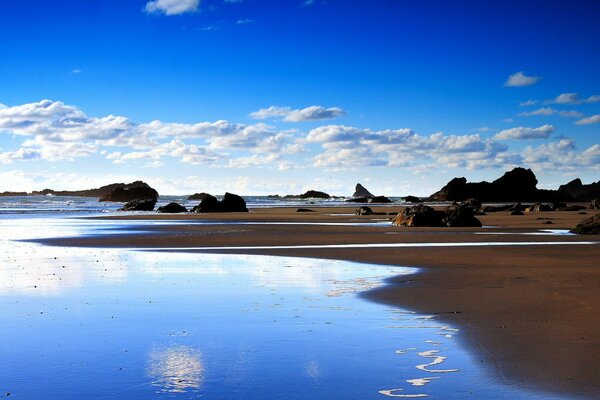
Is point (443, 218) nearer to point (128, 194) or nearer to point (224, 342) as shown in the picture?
point (224, 342)

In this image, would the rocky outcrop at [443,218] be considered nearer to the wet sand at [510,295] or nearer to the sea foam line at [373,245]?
the wet sand at [510,295]

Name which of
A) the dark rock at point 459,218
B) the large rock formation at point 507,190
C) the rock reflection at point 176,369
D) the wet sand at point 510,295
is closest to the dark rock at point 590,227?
the wet sand at point 510,295

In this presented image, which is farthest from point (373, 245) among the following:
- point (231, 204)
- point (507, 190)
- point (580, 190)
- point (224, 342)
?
point (580, 190)

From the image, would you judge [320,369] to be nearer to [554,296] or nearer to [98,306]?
[98,306]

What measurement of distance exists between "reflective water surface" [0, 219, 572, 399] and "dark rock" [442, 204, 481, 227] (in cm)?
2283

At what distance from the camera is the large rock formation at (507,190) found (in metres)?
153

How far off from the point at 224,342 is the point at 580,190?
197151 mm

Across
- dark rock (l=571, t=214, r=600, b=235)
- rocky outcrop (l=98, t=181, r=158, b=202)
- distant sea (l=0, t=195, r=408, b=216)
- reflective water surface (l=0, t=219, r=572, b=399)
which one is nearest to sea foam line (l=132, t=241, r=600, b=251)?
dark rock (l=571, t=214, r=600, b=235)

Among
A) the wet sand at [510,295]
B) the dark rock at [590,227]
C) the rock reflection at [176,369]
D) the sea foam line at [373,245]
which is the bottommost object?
the rock reflection at [176,369]

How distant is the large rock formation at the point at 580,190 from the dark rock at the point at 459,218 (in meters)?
145

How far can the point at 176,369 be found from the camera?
7.12 metres

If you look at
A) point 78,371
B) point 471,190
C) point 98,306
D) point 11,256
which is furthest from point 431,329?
point 471,190

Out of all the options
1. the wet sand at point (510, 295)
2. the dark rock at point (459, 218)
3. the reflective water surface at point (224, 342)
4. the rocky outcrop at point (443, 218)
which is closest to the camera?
the reflective water surface at point (224, 342)

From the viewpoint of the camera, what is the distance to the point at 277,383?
661 cm
